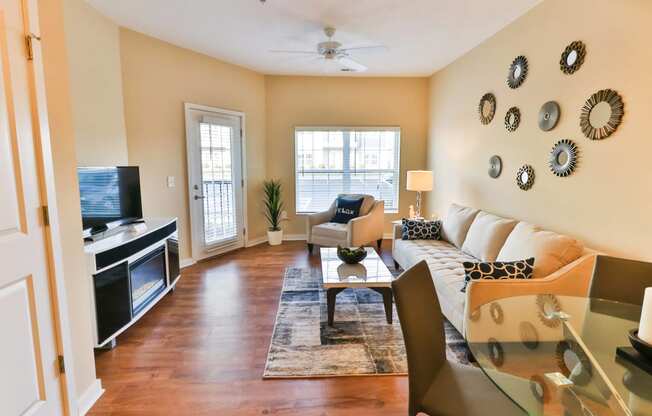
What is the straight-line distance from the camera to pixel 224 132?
4.98m

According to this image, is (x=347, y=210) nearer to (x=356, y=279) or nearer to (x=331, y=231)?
(x=331, y=231)

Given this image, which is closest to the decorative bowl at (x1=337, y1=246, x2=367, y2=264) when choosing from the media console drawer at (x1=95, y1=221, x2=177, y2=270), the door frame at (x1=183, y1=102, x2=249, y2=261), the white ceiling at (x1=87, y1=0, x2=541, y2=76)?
the media console drawer at (x1=95, y1=221, x2=177, y2=270)

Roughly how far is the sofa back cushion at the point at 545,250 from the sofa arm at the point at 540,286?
10 cm

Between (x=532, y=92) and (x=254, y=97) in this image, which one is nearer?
(x=532, y=92)

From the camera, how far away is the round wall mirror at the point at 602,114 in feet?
7.45

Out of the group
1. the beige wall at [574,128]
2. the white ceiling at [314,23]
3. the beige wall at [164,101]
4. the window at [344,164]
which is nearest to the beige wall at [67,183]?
the white ceiling at [314,23]

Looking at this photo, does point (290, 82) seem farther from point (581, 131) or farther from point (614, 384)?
point (614, 384)

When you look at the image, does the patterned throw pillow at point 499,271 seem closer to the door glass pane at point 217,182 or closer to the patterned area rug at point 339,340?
the patterned area rug at point 339,340

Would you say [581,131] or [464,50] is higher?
[464,50]

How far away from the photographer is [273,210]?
561 centimetres

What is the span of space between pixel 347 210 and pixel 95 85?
3442mm

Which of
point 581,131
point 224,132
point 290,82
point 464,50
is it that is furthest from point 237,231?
point 581,131

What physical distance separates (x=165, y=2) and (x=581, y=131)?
3.63m

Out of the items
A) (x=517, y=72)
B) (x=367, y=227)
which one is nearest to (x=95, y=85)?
(x=367, y=227)
